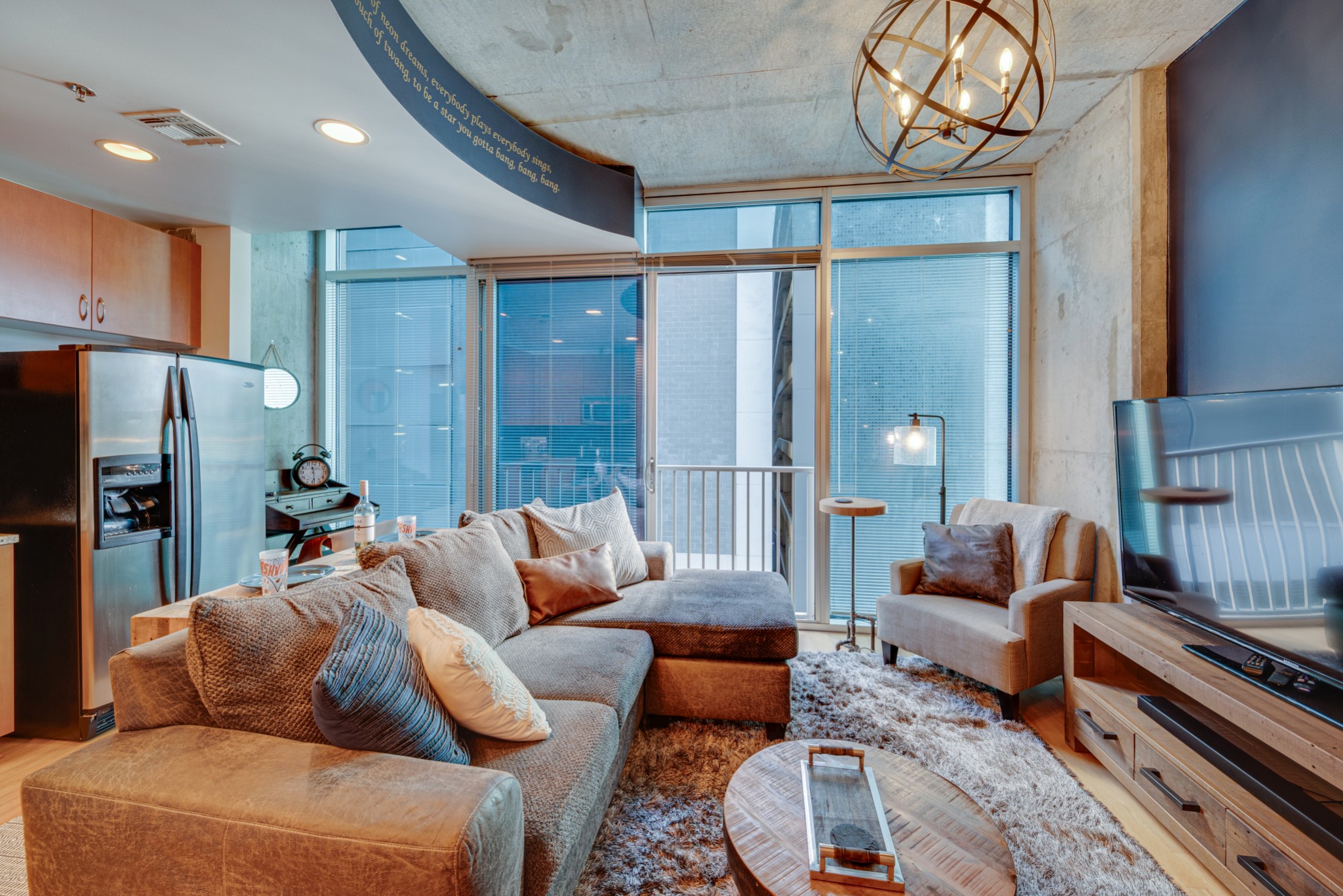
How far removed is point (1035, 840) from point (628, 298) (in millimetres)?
3269

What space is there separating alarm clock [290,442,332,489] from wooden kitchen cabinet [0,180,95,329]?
1321 millimetres

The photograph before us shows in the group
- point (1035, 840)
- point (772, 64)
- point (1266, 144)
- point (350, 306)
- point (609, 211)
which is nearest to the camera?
point (1035, 840)

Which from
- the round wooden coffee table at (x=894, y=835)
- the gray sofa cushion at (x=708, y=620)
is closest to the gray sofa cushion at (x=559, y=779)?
the round wooden coffee table at (x=894, y=835)

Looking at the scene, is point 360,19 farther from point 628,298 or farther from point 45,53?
point 628,298

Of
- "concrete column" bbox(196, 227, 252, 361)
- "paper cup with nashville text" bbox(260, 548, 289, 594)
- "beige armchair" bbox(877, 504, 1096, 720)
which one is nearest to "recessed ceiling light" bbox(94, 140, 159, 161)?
"concrete column" bbox(196, 227, 252, 361)

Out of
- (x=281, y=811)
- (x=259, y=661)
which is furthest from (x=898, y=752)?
(x=259, y=661)

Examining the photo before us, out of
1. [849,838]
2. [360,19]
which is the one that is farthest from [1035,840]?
[360,19]

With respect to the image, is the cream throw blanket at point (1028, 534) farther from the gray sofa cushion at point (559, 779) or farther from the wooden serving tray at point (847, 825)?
the gray sofa cushion at point (559, 779)

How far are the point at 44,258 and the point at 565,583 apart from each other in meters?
2.75

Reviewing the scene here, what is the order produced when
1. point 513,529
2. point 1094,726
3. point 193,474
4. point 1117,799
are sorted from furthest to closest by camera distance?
point 193,474 → point 513,529 → point 1094,726 → point 1117,799

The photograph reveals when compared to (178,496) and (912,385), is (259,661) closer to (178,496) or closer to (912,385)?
(178,496)

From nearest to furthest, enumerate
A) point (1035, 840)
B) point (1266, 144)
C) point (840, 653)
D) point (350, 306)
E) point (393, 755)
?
point (393, 755), point (1035, 840), point (1266, 144), point (840, 653), point (350, 306)

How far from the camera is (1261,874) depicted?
131cm

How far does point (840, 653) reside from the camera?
301 cm
